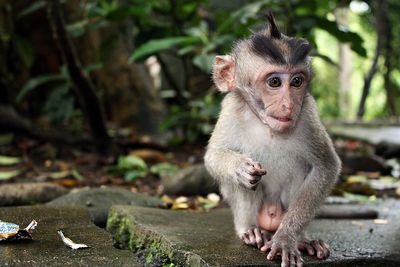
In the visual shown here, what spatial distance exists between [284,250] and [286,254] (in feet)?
0.13

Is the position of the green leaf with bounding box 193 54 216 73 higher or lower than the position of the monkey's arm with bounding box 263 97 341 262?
higher

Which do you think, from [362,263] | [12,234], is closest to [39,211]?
[12,234]

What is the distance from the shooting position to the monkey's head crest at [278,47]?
3018mm

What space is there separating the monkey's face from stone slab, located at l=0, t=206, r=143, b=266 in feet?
3.27

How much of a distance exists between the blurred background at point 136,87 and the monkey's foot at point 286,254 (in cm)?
149

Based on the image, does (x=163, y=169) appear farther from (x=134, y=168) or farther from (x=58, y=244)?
(x=58, y=244)

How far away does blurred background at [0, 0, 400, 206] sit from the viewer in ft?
18.0

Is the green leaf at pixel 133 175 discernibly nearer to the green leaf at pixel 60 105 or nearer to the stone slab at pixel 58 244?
the green leaf at pixel 60 105

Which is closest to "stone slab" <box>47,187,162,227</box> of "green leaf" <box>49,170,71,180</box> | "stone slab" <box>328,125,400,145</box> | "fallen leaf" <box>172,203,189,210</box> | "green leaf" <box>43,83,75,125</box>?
"fallen leaf" <box>172,203,189,210</box>

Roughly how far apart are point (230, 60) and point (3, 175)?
9.53 feet

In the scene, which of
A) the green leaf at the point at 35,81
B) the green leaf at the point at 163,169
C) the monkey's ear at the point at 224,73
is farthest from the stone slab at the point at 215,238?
the green leaf at the point at 35,81

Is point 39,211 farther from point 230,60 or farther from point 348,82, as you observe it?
point 348,82

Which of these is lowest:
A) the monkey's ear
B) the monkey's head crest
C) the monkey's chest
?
the monkey's chest

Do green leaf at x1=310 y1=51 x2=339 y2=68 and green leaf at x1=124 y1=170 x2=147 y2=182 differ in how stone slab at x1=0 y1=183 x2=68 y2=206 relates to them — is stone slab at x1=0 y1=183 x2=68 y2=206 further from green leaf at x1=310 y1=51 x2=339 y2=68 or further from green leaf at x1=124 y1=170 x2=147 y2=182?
green leaf at x1=310 y1=51 x2=339 y2=68
